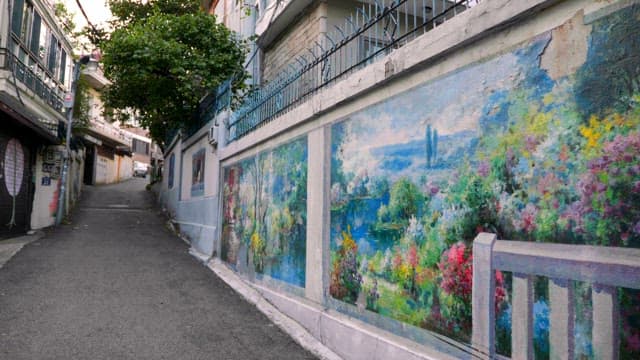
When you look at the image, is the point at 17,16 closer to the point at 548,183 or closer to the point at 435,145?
the point at 435,145

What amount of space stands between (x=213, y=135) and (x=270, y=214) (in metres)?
4.19

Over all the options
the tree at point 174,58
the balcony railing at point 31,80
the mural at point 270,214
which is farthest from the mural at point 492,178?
the balcony railing at point 31,80

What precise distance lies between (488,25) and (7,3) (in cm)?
1371

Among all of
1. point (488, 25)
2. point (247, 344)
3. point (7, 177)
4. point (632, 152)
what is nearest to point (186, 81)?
point (7, 177)

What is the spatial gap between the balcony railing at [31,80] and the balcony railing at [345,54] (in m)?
7.21

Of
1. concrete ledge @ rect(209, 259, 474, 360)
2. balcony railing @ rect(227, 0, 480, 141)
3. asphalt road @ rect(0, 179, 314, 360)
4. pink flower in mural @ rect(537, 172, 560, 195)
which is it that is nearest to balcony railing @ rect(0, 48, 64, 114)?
asphalt road @ rect(0, 179, 314, 360)

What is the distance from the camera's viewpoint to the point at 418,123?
3.89 meters

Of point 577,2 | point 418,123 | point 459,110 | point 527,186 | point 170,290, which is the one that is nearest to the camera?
point 577,2

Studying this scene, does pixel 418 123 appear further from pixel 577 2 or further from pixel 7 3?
pixel 7 3

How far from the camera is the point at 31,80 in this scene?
46.7 feet

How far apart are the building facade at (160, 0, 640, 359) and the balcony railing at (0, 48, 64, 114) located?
32.8 ft

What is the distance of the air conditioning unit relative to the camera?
33.9ft

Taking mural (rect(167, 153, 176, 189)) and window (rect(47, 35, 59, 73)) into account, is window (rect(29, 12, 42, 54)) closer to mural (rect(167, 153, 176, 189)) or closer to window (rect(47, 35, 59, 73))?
Answer: window (rect(47, 35, 59, 73))

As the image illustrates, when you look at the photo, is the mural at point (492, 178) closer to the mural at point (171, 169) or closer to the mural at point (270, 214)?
the mural at point (270, 214)
